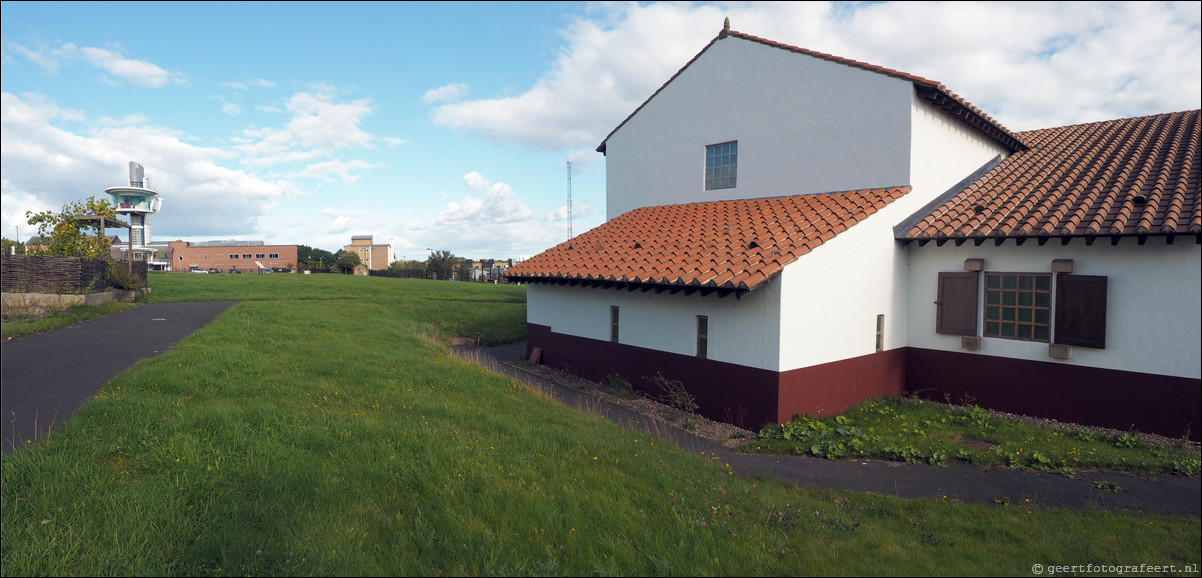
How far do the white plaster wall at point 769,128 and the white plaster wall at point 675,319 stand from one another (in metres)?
4.40

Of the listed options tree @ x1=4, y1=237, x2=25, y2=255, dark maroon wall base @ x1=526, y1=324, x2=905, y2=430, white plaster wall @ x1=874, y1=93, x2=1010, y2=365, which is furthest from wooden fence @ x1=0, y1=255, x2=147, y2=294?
white plaster wall @ x1=874, y1=93, x2=1010, y2=365

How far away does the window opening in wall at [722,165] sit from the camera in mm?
14328

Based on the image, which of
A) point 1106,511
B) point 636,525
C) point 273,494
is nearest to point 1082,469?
point 1106,511

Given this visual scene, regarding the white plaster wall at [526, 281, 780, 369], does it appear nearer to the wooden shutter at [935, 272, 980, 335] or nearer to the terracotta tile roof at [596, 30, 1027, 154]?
the wooden shutter at [935, 272, 980, 335]

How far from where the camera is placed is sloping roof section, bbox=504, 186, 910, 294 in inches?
374

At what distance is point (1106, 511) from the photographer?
5.48 m

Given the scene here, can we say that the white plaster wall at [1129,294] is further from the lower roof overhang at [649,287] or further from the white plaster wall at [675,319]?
the lower roof overhang at [649,287]

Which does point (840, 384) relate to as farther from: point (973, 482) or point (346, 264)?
point (346, 264)

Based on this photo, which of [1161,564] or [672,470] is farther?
[672,470]

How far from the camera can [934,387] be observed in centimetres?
1105

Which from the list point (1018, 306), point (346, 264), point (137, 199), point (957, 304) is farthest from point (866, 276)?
point (137, 199)

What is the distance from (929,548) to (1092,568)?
101 cm

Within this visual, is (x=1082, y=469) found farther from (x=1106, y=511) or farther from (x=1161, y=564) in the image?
(x=1161, y=564)

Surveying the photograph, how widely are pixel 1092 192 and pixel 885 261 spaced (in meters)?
3.48
